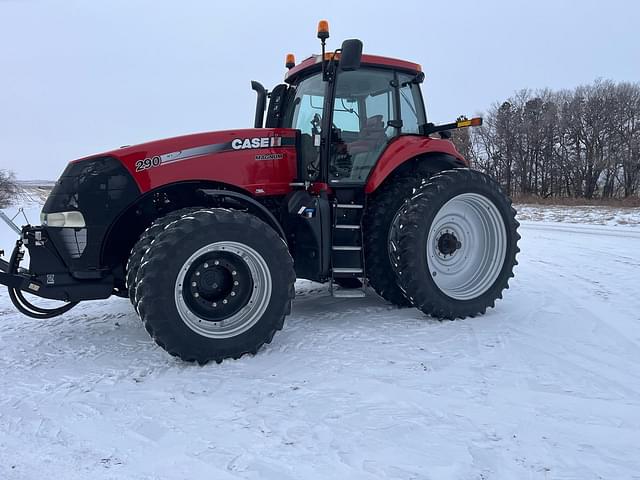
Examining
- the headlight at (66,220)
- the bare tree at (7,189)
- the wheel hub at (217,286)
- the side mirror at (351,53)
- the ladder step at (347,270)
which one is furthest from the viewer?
the bare tree at (7,189)

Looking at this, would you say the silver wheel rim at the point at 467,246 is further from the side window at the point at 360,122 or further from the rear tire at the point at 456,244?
the side window at the point at 360,122

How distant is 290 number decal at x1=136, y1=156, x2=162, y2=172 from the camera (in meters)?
3.73

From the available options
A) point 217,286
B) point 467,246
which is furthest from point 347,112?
point 217,286

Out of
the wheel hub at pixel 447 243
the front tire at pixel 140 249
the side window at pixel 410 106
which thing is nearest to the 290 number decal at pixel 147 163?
the front tire at pixel 140 249

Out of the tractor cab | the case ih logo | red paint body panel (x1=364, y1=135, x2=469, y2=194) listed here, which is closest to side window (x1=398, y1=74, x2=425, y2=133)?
the tractor cab

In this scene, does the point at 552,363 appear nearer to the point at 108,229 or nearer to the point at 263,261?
the point at 263,261

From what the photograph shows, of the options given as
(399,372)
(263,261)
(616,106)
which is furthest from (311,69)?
(616,106)

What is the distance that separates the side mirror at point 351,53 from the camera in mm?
3852

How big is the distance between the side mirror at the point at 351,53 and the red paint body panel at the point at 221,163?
830 millimetres

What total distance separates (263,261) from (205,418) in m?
1.26

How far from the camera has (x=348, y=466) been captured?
2.12 m

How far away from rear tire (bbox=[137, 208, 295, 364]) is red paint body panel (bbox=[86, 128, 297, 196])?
A: 1.85ft

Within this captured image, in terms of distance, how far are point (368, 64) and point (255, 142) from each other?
1.39 m

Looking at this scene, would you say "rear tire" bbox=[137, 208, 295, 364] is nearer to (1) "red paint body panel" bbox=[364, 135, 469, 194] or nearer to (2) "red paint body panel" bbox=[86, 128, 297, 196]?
(2) "red paint body panel" bbox=[86, 128, 297, 196]
